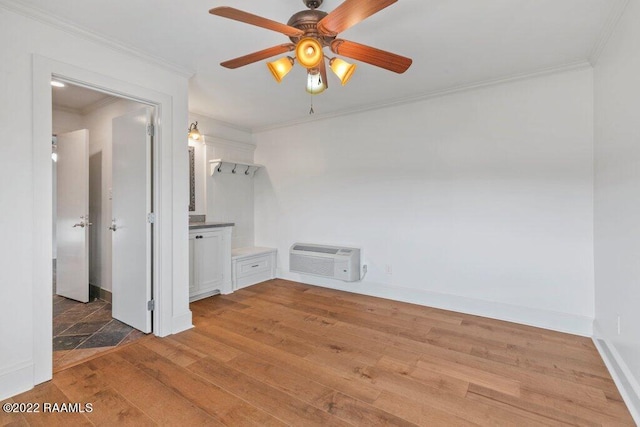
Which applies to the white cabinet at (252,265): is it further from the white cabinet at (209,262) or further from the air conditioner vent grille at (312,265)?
the air conditioner vent grille at (312,265)

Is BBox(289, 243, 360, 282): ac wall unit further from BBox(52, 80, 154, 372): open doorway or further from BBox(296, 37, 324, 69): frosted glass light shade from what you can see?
BBox(296, 37, 324, 69): frosted glass light shade

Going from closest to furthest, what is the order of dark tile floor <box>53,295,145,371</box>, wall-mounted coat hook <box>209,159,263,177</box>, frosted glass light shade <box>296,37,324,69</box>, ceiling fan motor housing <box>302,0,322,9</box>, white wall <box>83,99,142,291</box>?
frosted glass light shade <box>296,37,324,69</box>
ceiling fan motor housing <box>302,0,322,9</box>
dark tile floor <box>53,295,145,371</box>
white wall <box>83,99,142,291</box>
wall-mounted coat hook <box>209,159,263,177</box>

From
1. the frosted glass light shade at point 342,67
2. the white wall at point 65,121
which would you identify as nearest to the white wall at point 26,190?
the frosted glass light shade at point 342,67

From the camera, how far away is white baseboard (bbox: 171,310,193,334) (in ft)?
9.06

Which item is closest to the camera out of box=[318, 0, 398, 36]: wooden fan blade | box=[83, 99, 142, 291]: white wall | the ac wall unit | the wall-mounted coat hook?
box=[318, 0, 398, 36]: wooden fan blade

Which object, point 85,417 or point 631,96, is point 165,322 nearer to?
point 85,417

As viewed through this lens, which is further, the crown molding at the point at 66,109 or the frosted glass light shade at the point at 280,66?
the crown molding at the point at 66,109

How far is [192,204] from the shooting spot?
14.1ft

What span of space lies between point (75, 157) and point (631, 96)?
5.16 meters

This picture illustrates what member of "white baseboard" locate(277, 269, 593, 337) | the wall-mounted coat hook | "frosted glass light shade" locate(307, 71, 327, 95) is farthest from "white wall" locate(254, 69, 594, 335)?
"frosted glass light shade" locate(307, 71, 327, 95)

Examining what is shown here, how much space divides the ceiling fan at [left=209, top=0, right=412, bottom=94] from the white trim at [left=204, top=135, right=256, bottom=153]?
254cm

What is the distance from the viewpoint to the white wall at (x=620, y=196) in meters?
1.73

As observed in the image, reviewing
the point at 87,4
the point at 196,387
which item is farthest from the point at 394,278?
the point at 87,4

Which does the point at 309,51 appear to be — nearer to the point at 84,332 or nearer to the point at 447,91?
the point at 447,91
